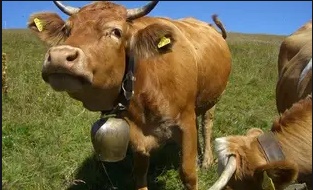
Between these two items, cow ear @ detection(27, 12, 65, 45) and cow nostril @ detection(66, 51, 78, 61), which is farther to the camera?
cow ear @ detection(27, 12, 65, 45)

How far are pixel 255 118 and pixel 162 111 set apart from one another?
10.4 ft

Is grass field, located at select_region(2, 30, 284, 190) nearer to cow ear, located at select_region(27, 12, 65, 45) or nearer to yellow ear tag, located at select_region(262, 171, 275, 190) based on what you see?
cow ear, located at select_region(27, 12, 65, 45)

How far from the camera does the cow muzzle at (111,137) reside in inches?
186

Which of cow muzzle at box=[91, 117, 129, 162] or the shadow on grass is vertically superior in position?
cow muzzle at box=[91, 117, 129, 162]

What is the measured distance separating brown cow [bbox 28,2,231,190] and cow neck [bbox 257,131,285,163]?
5.08ft

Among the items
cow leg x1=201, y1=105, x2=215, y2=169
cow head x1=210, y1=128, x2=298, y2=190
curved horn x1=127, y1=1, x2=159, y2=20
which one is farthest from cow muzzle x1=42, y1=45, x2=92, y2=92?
cow leg x1=201, y1=105, x2=215, y2=169

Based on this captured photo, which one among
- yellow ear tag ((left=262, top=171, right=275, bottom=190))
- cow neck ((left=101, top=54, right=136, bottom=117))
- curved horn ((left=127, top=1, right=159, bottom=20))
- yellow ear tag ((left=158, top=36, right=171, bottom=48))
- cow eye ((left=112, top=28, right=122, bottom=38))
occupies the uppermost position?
curved horn ((left=127, top=1, right=159, bottom=20))

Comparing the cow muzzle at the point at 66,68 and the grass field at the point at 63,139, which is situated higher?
the cow muzzle at the point at 66,68

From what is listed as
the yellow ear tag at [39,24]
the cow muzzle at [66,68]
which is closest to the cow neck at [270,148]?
the cow muzzle at [66,68]

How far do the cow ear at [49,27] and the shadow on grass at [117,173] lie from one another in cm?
159

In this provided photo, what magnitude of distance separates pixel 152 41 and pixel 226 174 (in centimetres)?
174

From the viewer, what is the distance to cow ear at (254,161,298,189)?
3176 millimetres

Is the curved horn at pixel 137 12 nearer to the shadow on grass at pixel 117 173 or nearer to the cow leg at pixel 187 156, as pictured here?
the cow leg at pixel 187 156

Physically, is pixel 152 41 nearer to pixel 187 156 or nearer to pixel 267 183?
pixel 187 156
